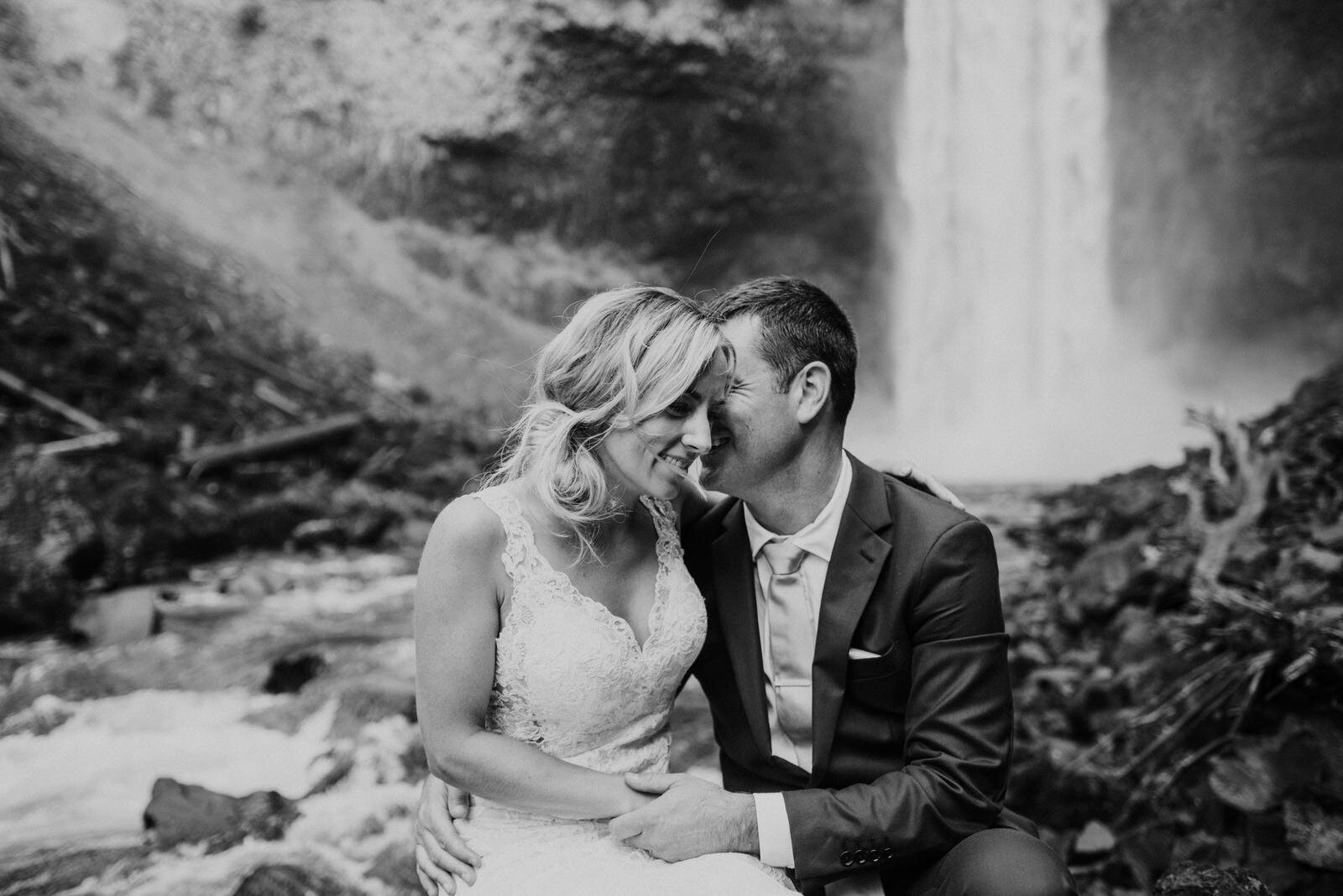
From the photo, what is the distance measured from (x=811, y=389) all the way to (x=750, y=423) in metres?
0.18

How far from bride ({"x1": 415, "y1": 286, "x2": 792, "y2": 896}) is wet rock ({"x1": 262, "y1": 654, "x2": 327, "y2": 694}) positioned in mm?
4094

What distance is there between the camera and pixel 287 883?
125 inches

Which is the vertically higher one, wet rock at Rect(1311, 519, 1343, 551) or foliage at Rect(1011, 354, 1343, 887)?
wet rock at Rect(1311, 519, 1343, 551)

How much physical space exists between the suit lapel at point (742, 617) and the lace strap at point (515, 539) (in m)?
0.52

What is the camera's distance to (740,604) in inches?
93.0

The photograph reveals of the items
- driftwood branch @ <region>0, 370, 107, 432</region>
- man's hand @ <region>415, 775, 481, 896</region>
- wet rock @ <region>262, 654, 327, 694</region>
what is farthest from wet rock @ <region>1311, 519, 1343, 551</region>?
driftwood branch @ <region>0, 370, 107, 432</region>

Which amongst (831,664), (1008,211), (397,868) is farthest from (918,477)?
(1008,211)

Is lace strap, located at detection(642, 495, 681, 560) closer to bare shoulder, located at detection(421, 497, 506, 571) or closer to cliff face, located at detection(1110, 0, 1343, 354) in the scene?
bare shoulder, located at detection(421, 497, 506, 571)

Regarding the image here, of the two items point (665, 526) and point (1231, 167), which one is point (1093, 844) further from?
point (1231, 167)

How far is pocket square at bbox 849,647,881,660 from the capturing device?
2.16m

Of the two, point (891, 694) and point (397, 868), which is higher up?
point (891, 694)

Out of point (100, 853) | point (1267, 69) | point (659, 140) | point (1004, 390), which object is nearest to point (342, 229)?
point (659, 140)

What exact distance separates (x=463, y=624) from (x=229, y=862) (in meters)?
2.35

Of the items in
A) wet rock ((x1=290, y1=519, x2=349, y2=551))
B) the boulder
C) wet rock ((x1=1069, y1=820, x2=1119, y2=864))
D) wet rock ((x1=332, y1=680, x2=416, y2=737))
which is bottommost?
wet rock ((x1=290, y1=519, x2=349, y2=551))
